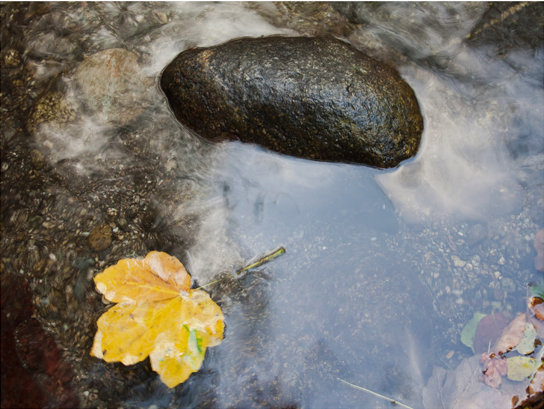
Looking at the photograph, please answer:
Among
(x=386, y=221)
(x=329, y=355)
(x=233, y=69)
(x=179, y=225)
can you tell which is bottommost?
(x=329, y=355)

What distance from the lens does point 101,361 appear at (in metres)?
2.17

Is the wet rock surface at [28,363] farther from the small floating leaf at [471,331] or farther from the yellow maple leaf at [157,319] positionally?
the small floating leaf at [471,331]

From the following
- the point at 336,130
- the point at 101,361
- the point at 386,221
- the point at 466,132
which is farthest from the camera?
the point at 466,132

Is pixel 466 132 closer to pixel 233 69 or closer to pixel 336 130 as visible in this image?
pixel 336 130

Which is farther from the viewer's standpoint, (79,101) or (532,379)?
(79,101)

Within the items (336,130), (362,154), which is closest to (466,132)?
(362,154)

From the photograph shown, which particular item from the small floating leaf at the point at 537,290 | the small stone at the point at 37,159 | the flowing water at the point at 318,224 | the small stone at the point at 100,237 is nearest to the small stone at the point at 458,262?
the flowing water at the point at 318,224

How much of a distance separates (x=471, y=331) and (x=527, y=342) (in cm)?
35

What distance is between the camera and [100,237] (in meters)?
2.39

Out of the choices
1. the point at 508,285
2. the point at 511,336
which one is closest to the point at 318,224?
the point at 508,285

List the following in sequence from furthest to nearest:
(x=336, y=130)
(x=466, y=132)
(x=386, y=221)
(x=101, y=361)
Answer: (x=466, y=132) → (x=386, y=221) → (x=336, y=130) → (x=101, y=361)

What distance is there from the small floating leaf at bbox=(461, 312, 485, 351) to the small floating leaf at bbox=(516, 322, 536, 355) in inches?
10.6

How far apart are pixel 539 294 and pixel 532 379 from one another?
0.54 metres

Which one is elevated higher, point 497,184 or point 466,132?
point 466,132
